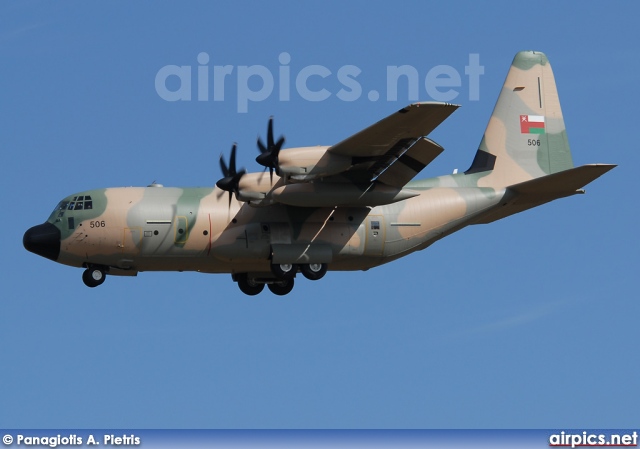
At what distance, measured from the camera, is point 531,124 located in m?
37.5

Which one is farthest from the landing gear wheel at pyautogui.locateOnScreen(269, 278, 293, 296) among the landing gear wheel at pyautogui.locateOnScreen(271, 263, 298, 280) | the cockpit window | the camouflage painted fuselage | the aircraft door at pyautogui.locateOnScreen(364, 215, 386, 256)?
the cockpit window

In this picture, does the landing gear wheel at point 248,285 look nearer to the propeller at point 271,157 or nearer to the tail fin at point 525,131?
the propeller at point 271,157

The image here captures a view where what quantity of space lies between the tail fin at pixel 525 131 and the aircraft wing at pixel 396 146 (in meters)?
4.27

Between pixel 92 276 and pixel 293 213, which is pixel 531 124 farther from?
pixel 92 276

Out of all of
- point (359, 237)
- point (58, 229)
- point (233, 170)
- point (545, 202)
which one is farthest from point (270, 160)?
point (545, 202)

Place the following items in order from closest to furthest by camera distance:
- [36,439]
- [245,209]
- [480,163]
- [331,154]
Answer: [36,439], [331,154], [245,209], [480,163]

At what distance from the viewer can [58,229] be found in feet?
111

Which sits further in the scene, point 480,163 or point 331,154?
point 480,163

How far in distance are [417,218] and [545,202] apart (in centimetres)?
360

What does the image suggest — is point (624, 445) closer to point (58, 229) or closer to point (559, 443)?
point (559, 443)

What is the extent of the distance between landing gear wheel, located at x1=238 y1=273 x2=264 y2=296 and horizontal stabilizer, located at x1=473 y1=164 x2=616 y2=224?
603cm

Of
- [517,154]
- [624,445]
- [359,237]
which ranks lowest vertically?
[624,445]

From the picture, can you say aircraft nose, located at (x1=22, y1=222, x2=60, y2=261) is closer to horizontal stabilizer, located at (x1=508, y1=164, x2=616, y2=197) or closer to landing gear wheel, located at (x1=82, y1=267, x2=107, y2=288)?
landing gear wheel, located at (x1=82, y1=267, x2=107, y2=288)

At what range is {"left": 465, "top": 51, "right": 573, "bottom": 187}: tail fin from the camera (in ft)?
121
